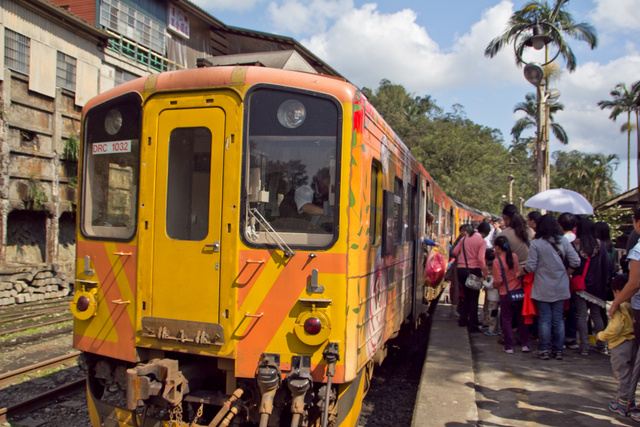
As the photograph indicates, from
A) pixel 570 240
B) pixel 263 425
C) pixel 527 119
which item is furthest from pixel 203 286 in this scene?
pixel 527 119

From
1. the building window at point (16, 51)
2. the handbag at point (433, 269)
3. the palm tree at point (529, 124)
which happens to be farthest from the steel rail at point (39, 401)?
the palm tree at point (529, 124)

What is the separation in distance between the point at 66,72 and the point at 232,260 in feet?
54.2

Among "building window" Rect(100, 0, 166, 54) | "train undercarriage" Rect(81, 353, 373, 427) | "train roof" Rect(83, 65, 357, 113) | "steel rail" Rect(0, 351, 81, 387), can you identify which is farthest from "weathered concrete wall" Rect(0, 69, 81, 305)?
"train roof" Rect(83, 65, 357, 113)

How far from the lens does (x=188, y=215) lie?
3.81 metres

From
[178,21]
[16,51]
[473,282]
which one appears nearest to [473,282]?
[473,282]

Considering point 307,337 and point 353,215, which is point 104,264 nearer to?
point 307,337

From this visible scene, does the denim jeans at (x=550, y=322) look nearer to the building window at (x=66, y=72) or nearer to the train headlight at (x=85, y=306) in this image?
the train headlight at (x=85, y=306)

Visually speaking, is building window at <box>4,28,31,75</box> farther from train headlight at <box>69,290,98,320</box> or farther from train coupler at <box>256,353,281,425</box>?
train coupler at <box>256,353,281,425</box>

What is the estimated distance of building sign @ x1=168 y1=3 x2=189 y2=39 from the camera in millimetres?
22250

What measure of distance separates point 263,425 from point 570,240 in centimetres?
524

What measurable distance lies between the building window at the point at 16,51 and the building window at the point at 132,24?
14.8 ft

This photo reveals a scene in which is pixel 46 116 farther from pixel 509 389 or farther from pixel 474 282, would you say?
pixel 509 389

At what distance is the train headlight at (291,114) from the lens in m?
3.64

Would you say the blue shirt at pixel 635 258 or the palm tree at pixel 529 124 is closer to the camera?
the blue shirt at pixel 635 258
